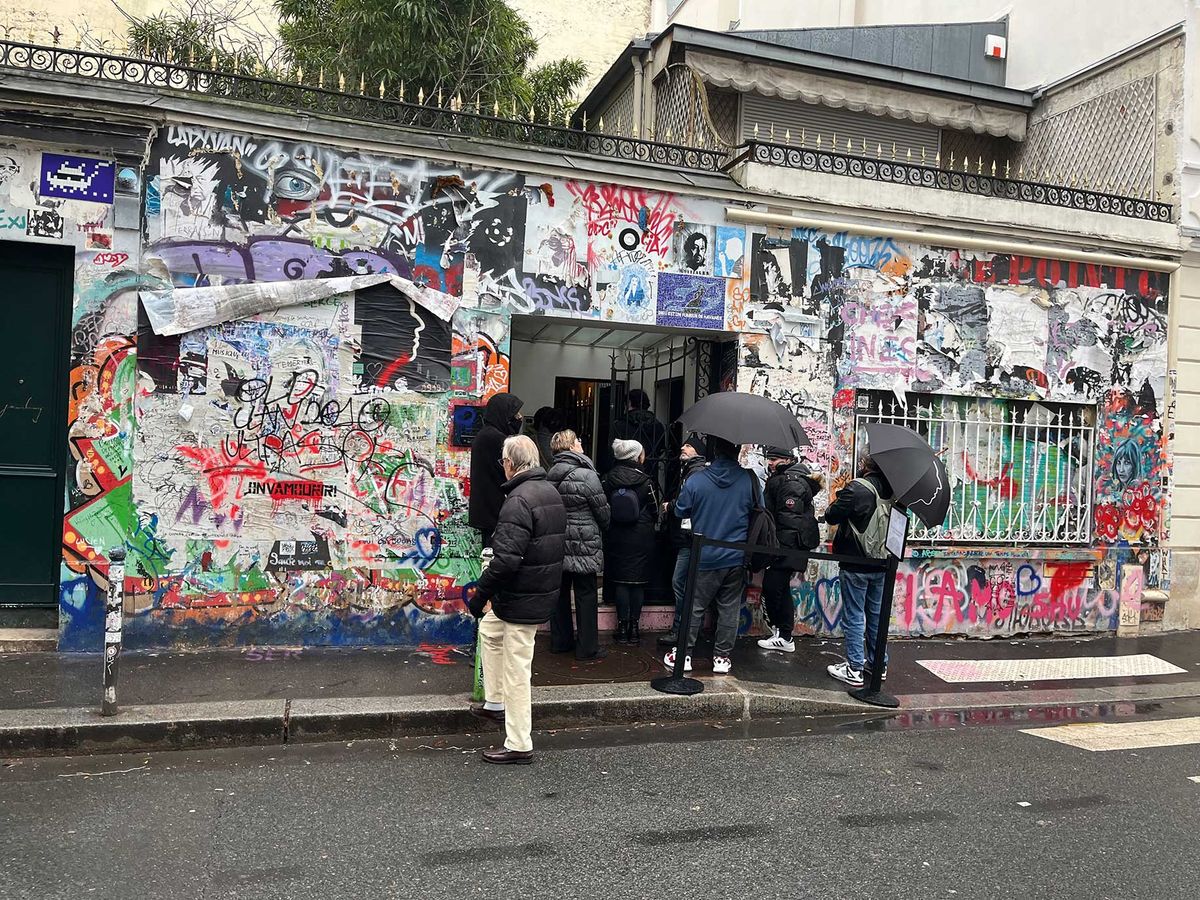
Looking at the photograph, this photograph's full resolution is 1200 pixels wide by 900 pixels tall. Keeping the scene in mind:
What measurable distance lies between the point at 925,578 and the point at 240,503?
245 inches

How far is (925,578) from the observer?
901 centimetres

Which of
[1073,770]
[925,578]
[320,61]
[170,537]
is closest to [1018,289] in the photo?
[925,578]

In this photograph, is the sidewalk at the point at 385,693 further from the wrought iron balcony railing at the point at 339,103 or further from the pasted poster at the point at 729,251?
the wrought iron balcony railing at the point at 339,103

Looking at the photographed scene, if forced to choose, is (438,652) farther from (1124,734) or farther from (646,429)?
(1124,734)

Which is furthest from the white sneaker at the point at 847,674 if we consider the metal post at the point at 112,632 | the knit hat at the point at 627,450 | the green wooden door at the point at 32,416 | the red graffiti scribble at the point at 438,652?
the green wooden door at the point at 32,416

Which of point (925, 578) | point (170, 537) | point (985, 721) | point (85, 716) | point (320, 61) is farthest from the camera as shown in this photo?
point (320, 61)

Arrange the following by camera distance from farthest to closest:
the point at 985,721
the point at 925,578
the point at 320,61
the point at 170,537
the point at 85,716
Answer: the point at 320,61 < the point at 925,578 < the point at 170,537 < the point at 985,721 < the point at 85,716

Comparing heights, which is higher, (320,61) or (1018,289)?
(320,61)

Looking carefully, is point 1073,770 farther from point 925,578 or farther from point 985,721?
point 925,578

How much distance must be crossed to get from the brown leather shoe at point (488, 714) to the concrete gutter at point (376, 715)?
5 cm

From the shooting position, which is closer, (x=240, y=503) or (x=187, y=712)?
(x=187, y=712)

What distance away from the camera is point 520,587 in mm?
5391

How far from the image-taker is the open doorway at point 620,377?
8531 mm

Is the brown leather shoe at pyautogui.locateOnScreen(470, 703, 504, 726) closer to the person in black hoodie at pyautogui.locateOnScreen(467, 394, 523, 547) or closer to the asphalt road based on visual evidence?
the asphalt road
